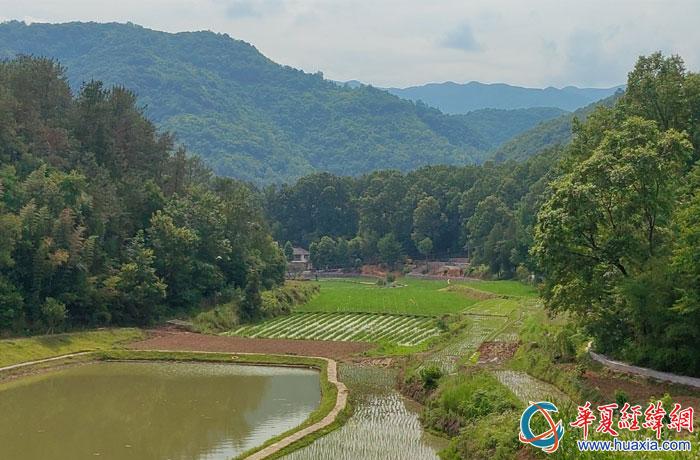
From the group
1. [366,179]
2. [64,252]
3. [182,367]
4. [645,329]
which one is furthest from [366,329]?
[366,179]

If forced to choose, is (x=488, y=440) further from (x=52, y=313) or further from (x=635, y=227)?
(x=52, y=313)

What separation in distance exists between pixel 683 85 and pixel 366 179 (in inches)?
2910

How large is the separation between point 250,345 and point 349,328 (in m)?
7.80

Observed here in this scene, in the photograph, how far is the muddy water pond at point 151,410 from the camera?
19.7 meters

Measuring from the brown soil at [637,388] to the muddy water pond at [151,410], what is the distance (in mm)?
9160

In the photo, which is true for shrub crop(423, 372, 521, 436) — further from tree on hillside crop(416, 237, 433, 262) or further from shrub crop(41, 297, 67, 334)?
tree on hillside crop(416, 237, 433, 262)

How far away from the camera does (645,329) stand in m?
24.2

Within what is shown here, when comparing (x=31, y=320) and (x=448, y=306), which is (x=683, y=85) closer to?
(x=448, y=306)

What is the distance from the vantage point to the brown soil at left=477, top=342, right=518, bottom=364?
1144 inches

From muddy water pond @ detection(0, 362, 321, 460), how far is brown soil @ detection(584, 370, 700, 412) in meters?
9.16

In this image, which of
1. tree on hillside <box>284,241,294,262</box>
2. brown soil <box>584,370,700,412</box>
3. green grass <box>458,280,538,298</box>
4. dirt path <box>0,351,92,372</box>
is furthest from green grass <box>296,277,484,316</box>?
tree on hillside <box>284,241,294,262</box>

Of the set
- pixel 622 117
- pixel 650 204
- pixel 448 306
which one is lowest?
pixel 448 306

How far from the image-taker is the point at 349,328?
42.4 m

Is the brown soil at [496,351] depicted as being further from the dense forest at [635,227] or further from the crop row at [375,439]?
the crop row at [375,439]
